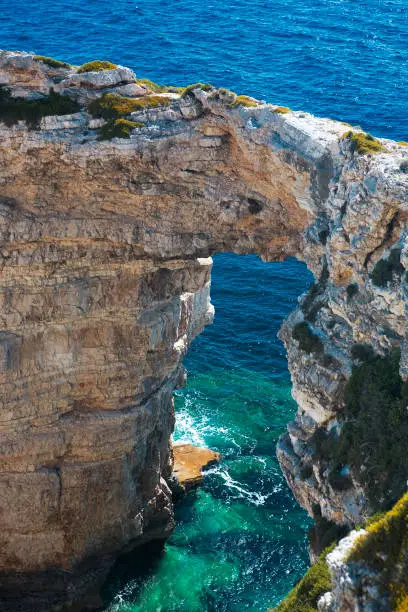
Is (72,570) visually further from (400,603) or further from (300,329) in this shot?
(400,603)

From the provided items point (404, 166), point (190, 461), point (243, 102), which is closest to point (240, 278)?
point (190, 461)

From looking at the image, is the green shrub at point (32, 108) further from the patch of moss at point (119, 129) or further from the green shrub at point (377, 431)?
the green shrub at point (377, 431)

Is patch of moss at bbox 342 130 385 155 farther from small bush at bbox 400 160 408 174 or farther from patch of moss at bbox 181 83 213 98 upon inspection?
patch of moss at bbox 181 83 213 98

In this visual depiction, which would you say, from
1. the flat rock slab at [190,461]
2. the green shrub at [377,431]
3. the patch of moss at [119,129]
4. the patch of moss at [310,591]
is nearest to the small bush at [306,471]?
the green shrub at [377,431]

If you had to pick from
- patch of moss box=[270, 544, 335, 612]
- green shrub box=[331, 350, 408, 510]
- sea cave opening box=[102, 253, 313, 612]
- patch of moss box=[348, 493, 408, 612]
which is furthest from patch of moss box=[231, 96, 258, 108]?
sea cave opening box=[102, 253, 313, 612]

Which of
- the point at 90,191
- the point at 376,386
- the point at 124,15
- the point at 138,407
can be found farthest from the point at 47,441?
the point at 124,15

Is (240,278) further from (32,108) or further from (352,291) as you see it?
(352,291)
